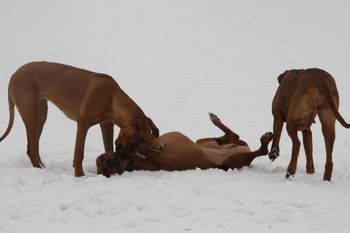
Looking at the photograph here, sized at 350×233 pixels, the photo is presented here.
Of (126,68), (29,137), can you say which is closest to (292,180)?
(29,137)

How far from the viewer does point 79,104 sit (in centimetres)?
636

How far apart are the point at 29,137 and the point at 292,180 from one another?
3.13 m

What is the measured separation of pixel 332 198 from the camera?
5129 millimetres

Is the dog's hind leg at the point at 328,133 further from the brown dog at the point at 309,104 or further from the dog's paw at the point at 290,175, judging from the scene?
the dog's paw at the point at 290,175

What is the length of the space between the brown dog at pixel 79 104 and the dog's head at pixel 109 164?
5.2 inches

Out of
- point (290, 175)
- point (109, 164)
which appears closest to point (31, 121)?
point (109, 164)

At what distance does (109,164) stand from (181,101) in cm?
636

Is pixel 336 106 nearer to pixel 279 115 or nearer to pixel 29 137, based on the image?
pixel 279 115

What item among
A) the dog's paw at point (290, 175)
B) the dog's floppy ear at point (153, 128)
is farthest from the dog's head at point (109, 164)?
the dog's paw at point (290, 175)

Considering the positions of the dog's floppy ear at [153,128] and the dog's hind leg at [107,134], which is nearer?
the dog's floppy ear at [153,128]

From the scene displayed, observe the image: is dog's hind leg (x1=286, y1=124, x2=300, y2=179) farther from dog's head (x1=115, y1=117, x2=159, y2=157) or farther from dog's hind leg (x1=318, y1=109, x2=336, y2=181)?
dog's head (x1=115, y1=117, x2=159, y2=157)

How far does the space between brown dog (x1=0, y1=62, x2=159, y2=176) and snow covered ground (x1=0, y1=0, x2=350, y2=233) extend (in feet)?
1.39

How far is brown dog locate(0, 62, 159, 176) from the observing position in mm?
6207

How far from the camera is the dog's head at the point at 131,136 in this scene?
6.21 m
